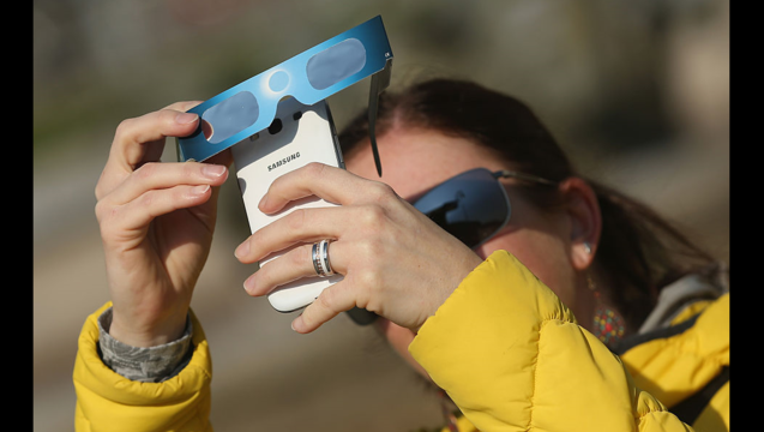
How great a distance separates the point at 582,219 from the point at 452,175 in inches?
17.9

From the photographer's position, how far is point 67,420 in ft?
9.41

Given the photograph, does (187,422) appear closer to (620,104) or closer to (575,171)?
(575,171)

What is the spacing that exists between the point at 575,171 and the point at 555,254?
0.41m

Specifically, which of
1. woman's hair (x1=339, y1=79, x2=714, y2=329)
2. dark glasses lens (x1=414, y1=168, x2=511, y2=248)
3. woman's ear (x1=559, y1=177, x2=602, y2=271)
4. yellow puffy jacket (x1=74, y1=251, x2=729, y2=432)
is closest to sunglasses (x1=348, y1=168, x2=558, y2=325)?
dark glasses lens (x1=414, y1=168, x2=511, y2=248)

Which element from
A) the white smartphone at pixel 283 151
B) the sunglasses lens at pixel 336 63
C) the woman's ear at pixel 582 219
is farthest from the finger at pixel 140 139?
the woman's ear at pixel 582 219

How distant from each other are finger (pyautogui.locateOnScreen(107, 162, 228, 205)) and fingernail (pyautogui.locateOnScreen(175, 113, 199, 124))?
68 millimetres

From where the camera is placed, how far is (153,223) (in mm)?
1124

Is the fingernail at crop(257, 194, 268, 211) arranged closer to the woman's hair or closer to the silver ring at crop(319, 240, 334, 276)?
Result: the silver ring at crop(319, 240, 334, 276)

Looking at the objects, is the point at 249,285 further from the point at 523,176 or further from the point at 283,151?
the point at 523,176

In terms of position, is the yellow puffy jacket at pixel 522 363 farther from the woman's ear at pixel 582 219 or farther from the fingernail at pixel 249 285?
the woman's ear at pixel 582 219

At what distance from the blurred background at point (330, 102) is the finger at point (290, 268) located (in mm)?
1903

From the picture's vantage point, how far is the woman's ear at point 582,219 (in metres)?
1.46

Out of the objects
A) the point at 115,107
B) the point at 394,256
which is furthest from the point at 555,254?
the point at 115,107

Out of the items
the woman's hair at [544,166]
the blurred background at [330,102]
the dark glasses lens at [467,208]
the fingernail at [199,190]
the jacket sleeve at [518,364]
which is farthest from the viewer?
the blurred background at [330,102]
